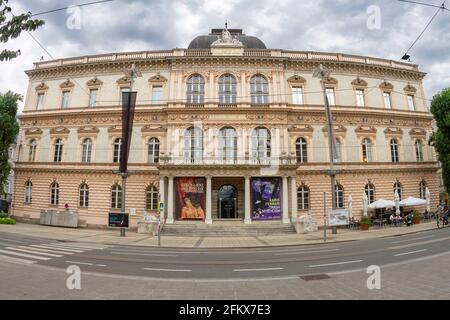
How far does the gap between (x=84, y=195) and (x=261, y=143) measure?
2115 cm

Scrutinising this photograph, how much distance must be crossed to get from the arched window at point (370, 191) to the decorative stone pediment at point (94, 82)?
33.8m

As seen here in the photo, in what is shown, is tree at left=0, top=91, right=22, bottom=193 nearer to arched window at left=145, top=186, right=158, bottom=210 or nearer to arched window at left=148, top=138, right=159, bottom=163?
arched window at left=148, top=138, right=159, bottom=163

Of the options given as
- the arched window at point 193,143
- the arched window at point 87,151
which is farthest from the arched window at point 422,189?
the arched window at point 87,151

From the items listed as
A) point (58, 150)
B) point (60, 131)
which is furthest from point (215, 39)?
point (58, 150)

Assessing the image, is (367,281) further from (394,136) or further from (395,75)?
(395,75)

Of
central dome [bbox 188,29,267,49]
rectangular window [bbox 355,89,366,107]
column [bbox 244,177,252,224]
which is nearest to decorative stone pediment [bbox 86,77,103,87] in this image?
central dome [bbox 188,29,267,49]

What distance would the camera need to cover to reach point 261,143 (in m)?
28.7

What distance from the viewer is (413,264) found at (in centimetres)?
1016

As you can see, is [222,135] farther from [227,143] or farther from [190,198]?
[190,198]

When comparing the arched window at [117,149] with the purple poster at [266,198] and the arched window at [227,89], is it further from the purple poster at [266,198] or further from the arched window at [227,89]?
the purple poster at [266,198]

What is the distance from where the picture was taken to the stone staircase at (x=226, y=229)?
79.2 feet

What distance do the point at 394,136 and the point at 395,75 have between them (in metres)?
8.21
